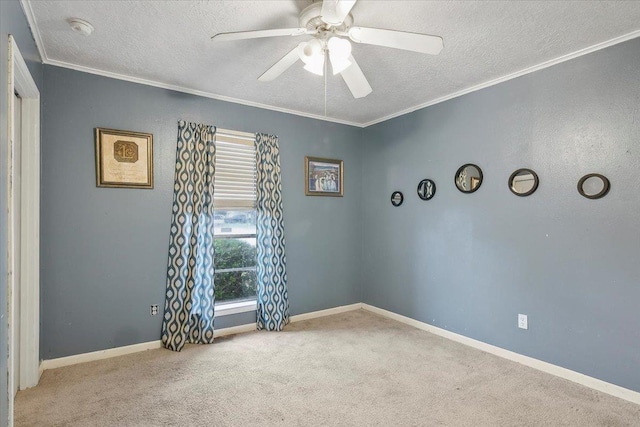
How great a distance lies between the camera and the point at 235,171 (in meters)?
3.79

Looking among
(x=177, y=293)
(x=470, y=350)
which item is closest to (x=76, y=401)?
(x=177, y=293)

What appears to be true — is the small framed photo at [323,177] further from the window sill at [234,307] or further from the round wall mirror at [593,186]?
the round wall mirror at [593,186]

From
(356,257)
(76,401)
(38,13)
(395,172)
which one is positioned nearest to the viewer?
(38,13)

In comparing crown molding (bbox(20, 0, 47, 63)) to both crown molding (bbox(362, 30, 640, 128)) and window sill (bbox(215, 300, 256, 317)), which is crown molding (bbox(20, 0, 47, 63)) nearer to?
window sill (bbox(215, 300, 256, 317))

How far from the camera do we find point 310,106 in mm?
3994

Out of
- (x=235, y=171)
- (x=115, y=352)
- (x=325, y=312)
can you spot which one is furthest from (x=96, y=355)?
(x=325, y=312)

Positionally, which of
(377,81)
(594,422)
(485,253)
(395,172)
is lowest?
(594,422)

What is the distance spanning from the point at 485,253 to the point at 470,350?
0.93 metres

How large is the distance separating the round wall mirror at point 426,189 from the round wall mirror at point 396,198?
0.97ft

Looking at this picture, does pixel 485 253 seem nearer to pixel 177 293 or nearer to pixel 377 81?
pixel 377 81

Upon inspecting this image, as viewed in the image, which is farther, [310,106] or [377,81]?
[310,106]

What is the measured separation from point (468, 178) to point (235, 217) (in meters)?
2.48

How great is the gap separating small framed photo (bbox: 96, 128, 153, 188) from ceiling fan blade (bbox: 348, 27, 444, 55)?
228cm

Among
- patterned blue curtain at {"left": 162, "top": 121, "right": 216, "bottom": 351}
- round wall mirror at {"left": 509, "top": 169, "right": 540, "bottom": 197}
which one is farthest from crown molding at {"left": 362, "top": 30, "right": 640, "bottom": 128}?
patterned blue curtain at {"left": 162, "top": 121, "right": 216, "bottom": 351}
